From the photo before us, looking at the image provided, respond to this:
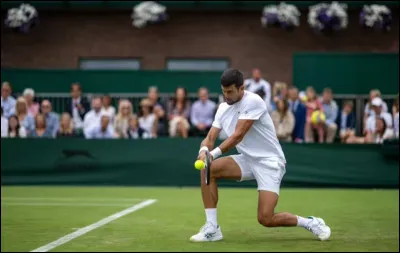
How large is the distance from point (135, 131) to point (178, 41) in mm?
9284

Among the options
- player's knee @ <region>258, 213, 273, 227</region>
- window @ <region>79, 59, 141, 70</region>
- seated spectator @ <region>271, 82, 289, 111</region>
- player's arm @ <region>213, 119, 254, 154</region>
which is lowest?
player's knee @ <region>258, 213, 273, 227</region>

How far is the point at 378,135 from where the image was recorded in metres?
19.0

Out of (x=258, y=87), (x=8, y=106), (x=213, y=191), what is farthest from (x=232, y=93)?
(x=8, y=106)

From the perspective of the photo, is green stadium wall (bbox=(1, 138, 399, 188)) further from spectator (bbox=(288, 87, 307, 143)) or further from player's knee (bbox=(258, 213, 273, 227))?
player's knee (bbox=(258, 213, 273, 227))

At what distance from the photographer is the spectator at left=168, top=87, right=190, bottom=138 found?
19453mm

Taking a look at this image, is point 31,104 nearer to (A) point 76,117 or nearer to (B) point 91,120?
(A) point 76,117

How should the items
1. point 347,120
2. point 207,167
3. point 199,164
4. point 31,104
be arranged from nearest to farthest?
point 199,164 < point 207,167 < point 347,120 < point 31,104

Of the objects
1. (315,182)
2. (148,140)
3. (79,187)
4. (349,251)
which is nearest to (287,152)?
(315,182)

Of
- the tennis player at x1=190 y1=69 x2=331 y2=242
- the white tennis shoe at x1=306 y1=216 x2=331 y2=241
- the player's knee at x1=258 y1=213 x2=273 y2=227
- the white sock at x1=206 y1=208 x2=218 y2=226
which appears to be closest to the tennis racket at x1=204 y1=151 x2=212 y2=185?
the tennis player at x1=190 y1=69 x2=331 y2=242

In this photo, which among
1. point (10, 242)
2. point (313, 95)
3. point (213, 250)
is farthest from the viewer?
point (313, 95)

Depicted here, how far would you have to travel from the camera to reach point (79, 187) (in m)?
18.9

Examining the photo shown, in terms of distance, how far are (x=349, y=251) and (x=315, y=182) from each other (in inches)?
396

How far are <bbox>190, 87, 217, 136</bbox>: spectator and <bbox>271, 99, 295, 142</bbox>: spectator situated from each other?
147cm

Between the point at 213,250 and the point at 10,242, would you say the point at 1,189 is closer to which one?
the point at 10,242
